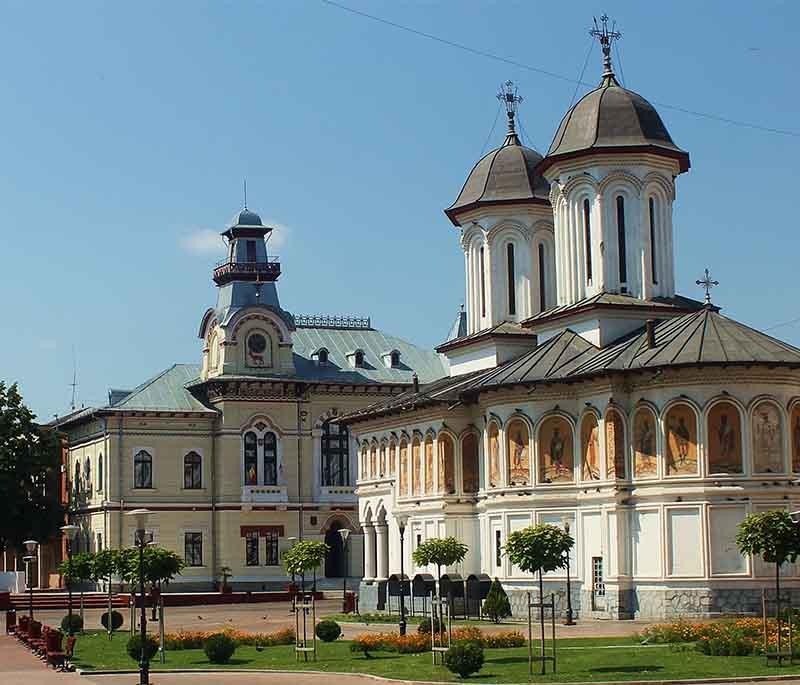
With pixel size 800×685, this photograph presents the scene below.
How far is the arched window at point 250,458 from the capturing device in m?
73.9

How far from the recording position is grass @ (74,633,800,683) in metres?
27.7

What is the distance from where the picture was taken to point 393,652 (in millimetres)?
34656

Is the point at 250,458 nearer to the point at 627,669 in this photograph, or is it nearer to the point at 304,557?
the point at 304,557

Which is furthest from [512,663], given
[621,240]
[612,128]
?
[612,128]

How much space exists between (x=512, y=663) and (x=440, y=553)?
1638 cm

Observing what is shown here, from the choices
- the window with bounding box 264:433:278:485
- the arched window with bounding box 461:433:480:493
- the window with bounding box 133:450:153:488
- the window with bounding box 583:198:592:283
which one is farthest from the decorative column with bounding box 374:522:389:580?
the window with bounding box 133:450:153:488

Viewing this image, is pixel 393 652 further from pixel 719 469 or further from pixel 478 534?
pixel 478 534

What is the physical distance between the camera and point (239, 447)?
2901 inches

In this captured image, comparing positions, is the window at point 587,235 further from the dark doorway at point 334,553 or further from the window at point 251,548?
the window at point 251,548

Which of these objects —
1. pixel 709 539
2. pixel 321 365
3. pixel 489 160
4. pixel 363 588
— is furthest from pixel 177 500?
pixel 709 539

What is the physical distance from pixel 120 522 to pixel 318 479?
→ 401 inches

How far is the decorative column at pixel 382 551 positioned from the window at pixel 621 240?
15.1 meters

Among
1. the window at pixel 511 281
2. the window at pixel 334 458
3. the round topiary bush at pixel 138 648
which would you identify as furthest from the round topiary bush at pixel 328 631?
the window at pixel 334 458

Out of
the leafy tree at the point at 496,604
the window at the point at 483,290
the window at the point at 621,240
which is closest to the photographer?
the leafy tree at the point at 496,604
